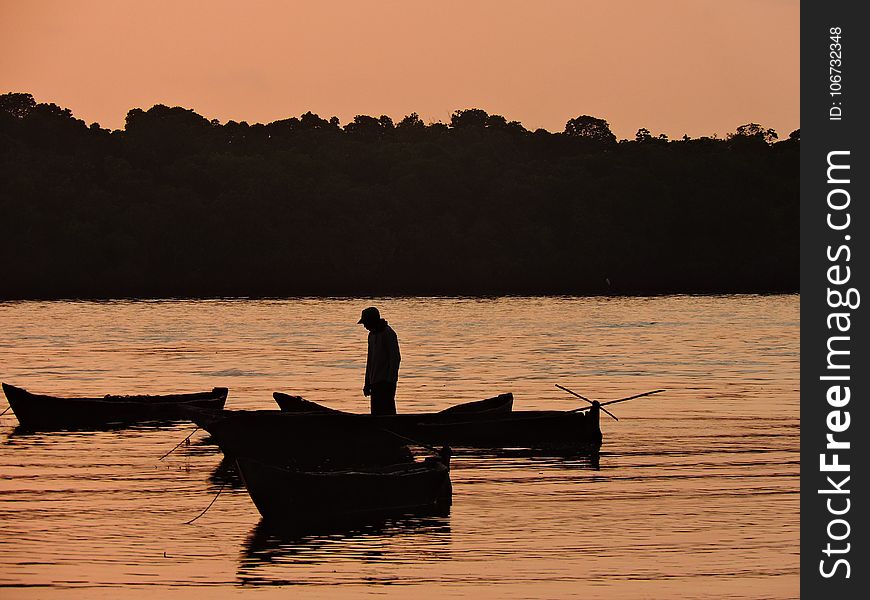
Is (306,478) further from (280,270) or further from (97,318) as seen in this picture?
(280,270)

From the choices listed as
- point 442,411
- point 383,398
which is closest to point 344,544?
point 383,398

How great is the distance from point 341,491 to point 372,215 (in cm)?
11513

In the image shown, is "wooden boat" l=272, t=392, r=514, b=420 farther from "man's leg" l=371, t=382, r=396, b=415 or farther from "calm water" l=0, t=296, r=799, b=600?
"man's leg" l=371, t=382, r=396, b=415

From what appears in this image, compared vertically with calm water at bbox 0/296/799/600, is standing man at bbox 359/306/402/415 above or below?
above

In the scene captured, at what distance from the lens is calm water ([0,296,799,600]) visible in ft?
53.6

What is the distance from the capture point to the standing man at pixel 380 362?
2164 cm

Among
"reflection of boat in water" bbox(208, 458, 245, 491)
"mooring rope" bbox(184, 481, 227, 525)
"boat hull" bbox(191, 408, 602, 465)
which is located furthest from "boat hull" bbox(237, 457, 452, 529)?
"reflection of boat in water" bbox(208, 458, 245, 491)

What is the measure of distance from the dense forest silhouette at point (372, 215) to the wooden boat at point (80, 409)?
94.7m

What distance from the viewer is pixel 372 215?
134 meters

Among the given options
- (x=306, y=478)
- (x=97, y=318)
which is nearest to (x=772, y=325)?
(x=97, y=318)

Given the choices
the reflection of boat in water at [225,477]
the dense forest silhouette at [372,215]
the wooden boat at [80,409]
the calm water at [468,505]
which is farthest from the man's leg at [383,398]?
the dense forest silhouette at [372,215]

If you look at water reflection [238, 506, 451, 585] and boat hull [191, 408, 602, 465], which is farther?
boat hull [191, 408, 602, 465]

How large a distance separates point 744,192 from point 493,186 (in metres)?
21.4

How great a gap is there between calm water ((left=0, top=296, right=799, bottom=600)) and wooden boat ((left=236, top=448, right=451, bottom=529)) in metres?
0.40
